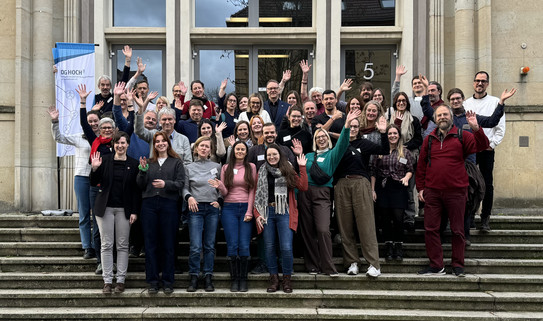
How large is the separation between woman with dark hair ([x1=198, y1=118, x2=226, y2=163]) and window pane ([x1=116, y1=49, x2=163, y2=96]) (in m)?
4.49

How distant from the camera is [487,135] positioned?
25.2 feet

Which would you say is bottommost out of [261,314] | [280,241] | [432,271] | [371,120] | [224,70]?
[261,314]

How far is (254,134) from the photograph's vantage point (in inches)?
280

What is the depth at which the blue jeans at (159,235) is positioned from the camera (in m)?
6.45

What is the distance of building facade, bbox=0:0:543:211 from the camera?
10.2m

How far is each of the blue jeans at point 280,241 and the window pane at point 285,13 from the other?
5.97m

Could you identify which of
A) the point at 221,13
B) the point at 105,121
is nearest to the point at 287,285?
the point at 105,121

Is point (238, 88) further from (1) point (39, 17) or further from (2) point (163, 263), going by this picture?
(2) point (163, 263)

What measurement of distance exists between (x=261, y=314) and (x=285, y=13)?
721 cm

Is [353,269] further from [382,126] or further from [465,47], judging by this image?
[465,47]

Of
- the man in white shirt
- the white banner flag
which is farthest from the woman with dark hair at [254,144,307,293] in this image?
the white banner flag

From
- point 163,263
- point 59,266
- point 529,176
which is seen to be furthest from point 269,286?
point 529,176

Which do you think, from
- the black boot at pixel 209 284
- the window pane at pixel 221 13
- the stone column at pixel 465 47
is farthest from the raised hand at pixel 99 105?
the stone column at pixel 465 47

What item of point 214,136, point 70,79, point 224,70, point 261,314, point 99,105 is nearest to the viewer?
point 261,314
